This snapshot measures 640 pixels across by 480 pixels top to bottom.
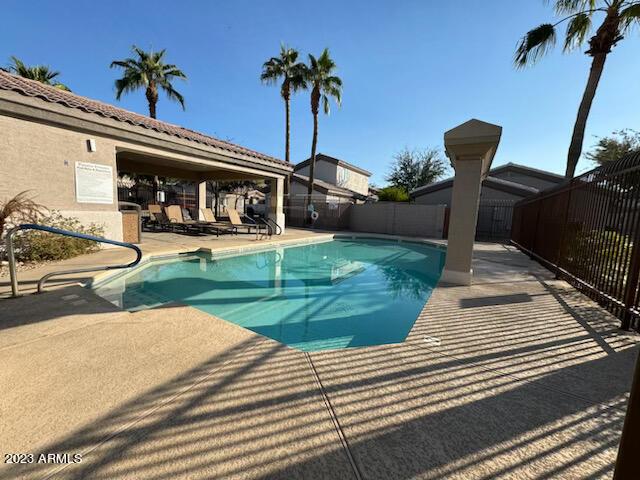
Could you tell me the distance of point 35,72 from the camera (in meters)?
17.1

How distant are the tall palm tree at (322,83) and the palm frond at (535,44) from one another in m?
12.1

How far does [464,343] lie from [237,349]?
2.51 metres

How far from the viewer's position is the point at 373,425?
6.31ft

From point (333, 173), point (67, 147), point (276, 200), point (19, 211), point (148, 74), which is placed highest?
point (148, 74)

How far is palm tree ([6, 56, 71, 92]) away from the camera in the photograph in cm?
1647

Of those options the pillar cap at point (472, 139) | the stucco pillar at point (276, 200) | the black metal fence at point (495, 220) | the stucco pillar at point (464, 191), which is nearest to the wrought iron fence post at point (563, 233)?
the stucco pillar at point (464, 191)

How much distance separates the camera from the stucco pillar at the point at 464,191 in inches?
227

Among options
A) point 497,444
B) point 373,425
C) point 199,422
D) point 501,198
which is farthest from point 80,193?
point 501,198

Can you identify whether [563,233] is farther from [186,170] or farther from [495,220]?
[186,170]

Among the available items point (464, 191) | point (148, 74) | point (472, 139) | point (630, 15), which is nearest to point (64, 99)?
point (472, 139)

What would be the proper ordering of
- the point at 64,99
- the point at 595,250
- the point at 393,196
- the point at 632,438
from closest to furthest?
the point at 632,438, the point at 595,250, the point at 64,99, the point at 393,196

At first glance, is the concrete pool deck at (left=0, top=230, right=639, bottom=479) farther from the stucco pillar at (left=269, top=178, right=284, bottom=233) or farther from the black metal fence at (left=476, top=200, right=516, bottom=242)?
the black metal fence at (left=476, top=200, right=516, bottom=242)

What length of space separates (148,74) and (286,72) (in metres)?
9.46

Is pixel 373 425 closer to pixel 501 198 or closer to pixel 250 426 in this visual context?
pixel 250 426
